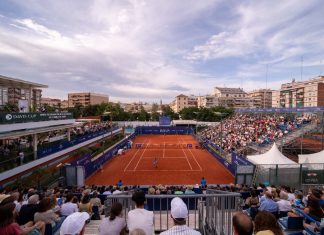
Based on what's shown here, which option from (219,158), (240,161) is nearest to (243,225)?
(240,161)

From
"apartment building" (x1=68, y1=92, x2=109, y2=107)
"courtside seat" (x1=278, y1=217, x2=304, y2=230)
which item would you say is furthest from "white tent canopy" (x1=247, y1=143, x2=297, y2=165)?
"apartment building" (x1=68, y1=92, x2=109, y2=107)

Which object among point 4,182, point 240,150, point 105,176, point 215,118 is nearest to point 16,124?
point 4,182

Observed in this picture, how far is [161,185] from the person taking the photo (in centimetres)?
1587

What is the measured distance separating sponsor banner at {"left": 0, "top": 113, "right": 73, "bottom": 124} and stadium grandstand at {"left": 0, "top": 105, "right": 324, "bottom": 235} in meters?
0.08

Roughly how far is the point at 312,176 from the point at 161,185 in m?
11.6

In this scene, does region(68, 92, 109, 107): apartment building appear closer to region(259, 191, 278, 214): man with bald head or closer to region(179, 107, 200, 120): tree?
region(179, 107, 200, 120): tree

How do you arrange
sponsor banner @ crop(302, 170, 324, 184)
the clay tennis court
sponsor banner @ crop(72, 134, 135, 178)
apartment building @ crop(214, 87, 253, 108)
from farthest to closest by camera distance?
apartment building @ crop(214, 87, 253, 108), sponsor banner @ crop(72, 134, 135, 178), the clay tennis court, sponsor banner @ crop(302, 170, 324, 184)

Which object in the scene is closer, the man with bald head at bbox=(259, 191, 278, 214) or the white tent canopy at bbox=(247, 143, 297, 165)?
the man with bald head at bbox=(259, 191, 278, 214)

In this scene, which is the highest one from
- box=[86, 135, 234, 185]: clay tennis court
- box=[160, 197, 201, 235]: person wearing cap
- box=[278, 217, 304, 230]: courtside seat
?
box=[160, 197, 201, 235]: person wearing cap

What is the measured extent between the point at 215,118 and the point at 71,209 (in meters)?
84.0

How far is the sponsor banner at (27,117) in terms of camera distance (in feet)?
59.6

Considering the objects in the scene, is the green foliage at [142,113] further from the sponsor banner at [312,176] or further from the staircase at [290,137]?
the sponsor banner at [312,176]

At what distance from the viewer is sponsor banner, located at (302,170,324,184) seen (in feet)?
54.8

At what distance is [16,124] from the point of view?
19531mm
